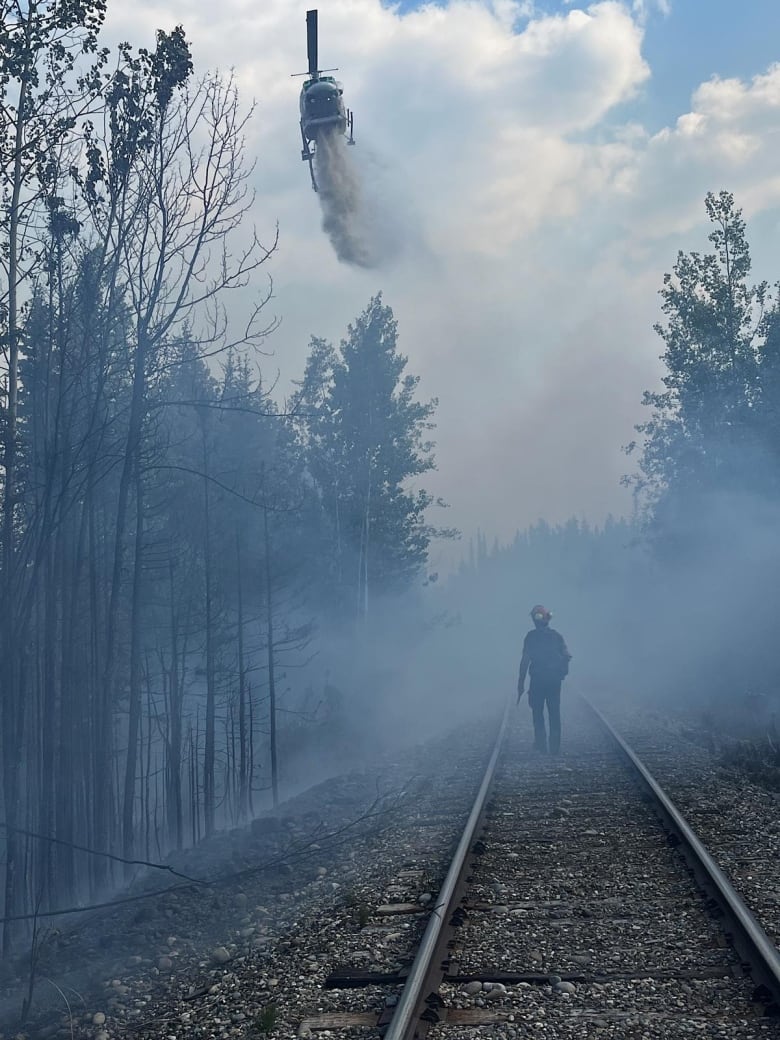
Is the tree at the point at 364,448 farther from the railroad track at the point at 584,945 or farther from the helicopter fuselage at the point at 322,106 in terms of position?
the railroad track at the point at 584,945

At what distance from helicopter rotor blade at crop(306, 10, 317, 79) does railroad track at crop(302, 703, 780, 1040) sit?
16.5 metres

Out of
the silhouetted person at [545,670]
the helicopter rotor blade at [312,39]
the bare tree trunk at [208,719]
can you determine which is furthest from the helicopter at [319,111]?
the silhouetted person at [545,670]

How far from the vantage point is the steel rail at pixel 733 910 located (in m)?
4.90

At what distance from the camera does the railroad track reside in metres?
4.66

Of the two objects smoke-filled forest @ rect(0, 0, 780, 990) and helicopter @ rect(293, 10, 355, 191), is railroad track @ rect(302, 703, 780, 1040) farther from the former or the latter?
helicopter @ rect(293, 10, 355, 191)

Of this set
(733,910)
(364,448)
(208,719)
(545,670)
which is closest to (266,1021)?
(733,910)

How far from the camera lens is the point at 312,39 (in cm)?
2094

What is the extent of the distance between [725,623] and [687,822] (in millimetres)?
24938

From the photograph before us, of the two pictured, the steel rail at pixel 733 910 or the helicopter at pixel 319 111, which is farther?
the helicopter at pixel 319 111

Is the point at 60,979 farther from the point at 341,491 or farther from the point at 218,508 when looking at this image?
the point at 341,491

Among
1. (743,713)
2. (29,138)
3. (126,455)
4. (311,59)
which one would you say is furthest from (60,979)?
(311,59)

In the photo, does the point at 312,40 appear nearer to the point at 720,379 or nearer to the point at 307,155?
the point at 307,155

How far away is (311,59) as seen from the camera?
2069 centimetres

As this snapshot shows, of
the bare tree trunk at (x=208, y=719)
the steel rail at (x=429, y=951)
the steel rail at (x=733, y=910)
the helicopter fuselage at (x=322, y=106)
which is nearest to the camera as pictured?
the steel rail at (x=429, y=951)
